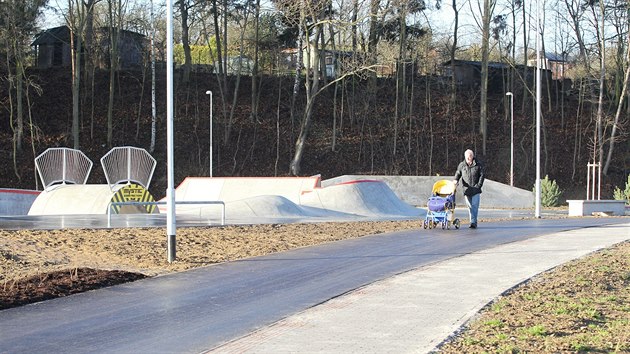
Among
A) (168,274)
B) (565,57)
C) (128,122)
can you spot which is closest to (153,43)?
(128,122)

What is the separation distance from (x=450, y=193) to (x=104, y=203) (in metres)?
15.2

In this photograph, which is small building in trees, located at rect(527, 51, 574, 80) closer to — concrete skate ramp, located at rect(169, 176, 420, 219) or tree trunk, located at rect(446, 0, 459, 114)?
tree trunk, located at rect(446, 0, 459, 114)

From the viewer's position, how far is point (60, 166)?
118 feet

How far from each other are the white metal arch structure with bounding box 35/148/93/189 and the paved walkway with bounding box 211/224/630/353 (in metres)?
23.8

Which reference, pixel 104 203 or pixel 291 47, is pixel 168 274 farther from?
pixel 291 47

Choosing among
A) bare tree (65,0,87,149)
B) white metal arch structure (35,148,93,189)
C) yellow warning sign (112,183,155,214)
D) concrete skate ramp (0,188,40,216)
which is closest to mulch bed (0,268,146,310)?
yellow warning sign (112,183,155,214)

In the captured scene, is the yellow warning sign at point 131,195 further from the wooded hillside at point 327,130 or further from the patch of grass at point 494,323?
the patch of grass at point 494,323

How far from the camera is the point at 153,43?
56969mm

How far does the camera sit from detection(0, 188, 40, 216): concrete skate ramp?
36.9 m

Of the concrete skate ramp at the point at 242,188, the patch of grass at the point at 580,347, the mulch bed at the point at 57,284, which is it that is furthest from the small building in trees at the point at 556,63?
the patch of grass at the point at 580,347

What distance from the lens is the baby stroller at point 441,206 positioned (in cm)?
2150

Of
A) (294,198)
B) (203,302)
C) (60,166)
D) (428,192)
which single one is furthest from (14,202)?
(203,302)

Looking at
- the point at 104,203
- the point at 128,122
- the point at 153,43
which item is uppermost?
the point at 153,43

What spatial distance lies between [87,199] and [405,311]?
24.4 m
